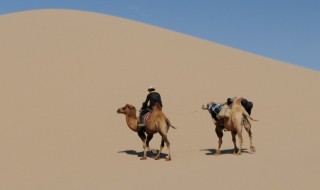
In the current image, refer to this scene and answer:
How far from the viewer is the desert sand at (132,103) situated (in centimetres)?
989

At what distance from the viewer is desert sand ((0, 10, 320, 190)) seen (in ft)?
32.4

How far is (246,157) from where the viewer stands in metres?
11.9

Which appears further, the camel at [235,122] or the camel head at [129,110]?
the camel head at [129,110]

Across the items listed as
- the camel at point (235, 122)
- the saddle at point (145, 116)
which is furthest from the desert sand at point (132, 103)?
the saddle at point (145, 116)

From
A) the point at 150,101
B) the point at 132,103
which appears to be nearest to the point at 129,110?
the point at 150,101

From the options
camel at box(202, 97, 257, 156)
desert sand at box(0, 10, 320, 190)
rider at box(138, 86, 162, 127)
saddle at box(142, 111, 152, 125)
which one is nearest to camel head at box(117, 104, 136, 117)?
rider at box(138, 86, 162, 127)

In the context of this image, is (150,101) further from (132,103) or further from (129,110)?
(132,103)

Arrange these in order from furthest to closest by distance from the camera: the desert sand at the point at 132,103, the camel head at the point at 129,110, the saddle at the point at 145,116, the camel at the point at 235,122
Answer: the camel head at the point at 129,110 → the saddle at the point at 145,116 → the camel at the point at 235,122 → the desert sand at the point at 132,103

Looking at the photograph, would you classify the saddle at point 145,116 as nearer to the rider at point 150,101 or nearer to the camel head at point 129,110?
the rider at point 150,101

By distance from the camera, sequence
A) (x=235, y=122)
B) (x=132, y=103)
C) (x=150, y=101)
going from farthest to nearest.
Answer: (x=132, y=103), (x=150, y=101), (x=235, y=122)

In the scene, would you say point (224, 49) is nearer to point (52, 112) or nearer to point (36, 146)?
point (52, 112)

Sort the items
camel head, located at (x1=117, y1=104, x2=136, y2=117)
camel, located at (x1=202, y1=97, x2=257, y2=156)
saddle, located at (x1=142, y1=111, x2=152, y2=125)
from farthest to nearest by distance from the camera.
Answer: camel head, located at (x1=117, y1=104, x2=136, y2=117)
saddle, located at (x1=142, y1=111, x2=152, y2=125)
camel, located at (x1=202, y1=97, x2=257, y2=156)

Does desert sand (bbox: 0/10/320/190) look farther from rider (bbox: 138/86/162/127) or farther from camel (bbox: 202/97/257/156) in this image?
rider (bbox: 138/86/162/127)

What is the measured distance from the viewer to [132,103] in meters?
21.2
